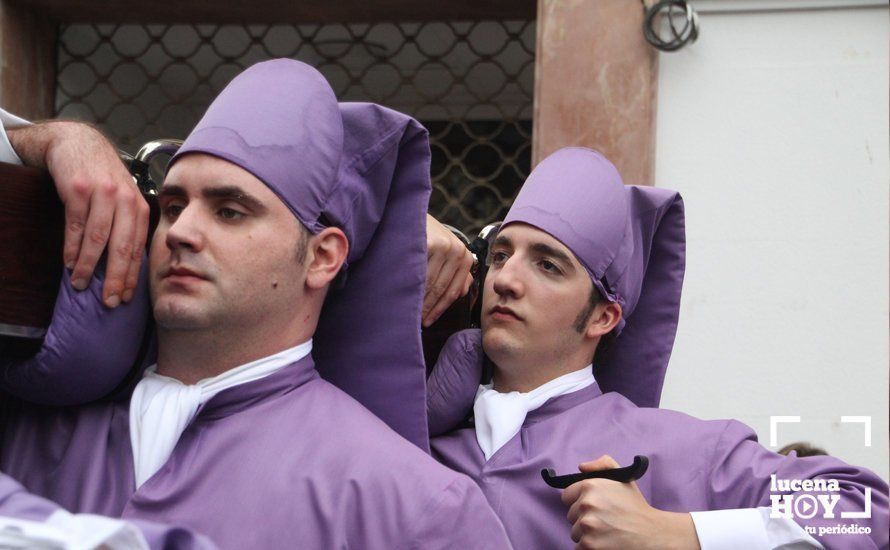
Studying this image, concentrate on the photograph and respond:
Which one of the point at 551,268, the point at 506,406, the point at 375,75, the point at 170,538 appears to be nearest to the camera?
the point at 170,538

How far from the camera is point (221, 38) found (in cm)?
616

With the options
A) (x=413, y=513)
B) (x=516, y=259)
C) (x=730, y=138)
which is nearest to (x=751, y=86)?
(x=730, y=138)

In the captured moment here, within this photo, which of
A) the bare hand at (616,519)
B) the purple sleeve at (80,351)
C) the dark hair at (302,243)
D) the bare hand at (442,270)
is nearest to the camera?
the purple sleeve at (80,351)

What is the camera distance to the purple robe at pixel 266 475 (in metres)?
2.13

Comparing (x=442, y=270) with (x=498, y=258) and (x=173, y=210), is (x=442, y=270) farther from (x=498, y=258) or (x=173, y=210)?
(x=173, y=210)

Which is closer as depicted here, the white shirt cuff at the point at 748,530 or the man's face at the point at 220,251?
the man's face at the point at 220,251

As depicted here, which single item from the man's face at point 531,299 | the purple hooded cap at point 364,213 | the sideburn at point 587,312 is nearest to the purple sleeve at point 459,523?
the purple hooded cap at point 364,213

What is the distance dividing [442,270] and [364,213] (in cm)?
46

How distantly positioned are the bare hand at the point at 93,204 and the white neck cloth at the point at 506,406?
104 centimetres

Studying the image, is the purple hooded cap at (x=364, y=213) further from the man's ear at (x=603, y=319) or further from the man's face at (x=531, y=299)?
the man's ear at (x=603, y=319)

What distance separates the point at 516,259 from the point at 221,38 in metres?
3.46

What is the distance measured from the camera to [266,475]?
2182 mm

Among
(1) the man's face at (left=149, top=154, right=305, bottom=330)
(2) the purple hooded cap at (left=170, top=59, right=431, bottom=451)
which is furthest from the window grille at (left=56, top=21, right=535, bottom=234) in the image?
(1) the man's face at (left=149, top=154, right=305, bottom=330)

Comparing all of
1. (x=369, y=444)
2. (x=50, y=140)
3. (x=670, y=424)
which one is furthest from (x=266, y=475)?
(x=670, y=424)
